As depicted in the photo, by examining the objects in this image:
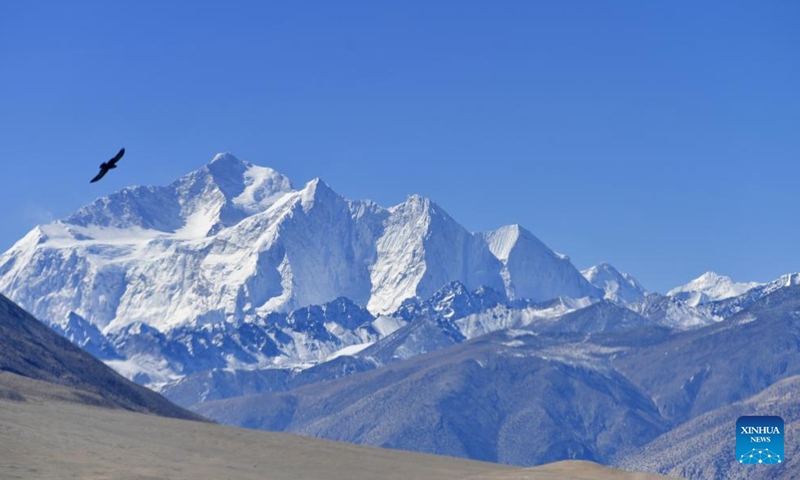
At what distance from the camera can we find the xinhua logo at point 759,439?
85.4 meters

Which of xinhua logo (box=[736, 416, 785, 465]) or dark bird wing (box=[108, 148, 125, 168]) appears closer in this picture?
xinhua logo (box=[736, 416, 785, 465])

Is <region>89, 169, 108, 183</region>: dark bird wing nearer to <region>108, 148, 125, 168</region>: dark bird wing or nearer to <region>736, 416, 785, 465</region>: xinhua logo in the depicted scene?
<region>108, 148, 125, 168</region>: dark bird wing

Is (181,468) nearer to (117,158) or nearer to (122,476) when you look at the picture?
(122,476)

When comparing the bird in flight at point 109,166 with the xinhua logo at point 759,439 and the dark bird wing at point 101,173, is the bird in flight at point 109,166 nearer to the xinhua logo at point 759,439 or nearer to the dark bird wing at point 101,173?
the dark bird wing at point 101,173

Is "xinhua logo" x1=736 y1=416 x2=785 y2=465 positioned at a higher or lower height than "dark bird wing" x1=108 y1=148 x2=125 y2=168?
lower

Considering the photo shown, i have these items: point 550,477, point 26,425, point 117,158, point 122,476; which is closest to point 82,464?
point 122,476

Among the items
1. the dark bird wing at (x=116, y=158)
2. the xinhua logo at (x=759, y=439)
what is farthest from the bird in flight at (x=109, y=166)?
the xinhua logo at (x=759, y=439)

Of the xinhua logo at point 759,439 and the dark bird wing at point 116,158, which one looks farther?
the dark bird wing at point 116,158

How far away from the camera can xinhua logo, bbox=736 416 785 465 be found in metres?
85.4

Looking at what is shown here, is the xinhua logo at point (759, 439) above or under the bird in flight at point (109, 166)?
under

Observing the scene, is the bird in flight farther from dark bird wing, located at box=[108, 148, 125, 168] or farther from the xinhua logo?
the xinhua logo

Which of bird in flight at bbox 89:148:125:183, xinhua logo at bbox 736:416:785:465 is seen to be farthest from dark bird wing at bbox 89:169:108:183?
xinhua logo at bbox 736:416:785:465

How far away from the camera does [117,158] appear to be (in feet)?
328

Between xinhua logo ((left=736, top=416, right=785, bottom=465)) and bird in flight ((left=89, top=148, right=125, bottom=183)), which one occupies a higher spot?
bird in flight ((left=89, top=148, right=125, bottom=183))
